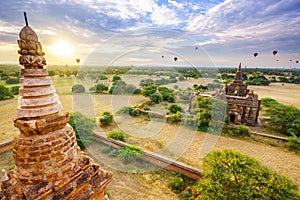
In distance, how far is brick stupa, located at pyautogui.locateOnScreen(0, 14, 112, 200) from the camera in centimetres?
180

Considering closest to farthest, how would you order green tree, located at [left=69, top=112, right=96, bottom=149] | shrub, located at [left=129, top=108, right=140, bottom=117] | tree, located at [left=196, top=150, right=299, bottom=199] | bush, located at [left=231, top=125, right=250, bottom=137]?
tree, located at [left=196, top=150, right=299, bottom=199], green tree, located at [left=69, top=112, right=96, bottom=149], bush, located at [left=231, top=125, right=250, bottom=137], shrub, located at [left=129, top=108, right=140, bottom=117]

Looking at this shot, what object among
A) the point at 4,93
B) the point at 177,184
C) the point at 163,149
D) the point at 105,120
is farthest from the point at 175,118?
the point at 4,93

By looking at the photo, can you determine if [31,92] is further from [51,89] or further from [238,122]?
[238,122]

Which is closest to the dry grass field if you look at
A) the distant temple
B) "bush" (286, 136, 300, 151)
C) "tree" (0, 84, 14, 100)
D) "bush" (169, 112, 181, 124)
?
"bush" (286, 136, 300, 151)

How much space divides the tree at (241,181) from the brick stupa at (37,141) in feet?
16.0

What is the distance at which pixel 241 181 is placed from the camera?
5.26m

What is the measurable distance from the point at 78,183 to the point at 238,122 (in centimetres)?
1578

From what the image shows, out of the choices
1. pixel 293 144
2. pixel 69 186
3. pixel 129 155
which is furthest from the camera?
pixel 293 144

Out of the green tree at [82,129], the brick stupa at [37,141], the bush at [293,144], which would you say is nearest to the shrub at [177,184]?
the green tree at [82,129]

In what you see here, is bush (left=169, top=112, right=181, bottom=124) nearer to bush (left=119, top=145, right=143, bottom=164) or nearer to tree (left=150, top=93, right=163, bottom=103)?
bush (left=119, top=145, right=143, bottom=164)

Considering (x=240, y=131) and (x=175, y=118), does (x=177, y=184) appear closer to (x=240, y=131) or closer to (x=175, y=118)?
(x=175, y=118)

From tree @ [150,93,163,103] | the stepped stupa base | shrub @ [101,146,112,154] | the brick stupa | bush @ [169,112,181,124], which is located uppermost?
the brick stupa

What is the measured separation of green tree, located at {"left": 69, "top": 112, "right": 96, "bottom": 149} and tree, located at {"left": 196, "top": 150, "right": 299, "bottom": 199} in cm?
786

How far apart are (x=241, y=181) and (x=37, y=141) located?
6.04 metres
